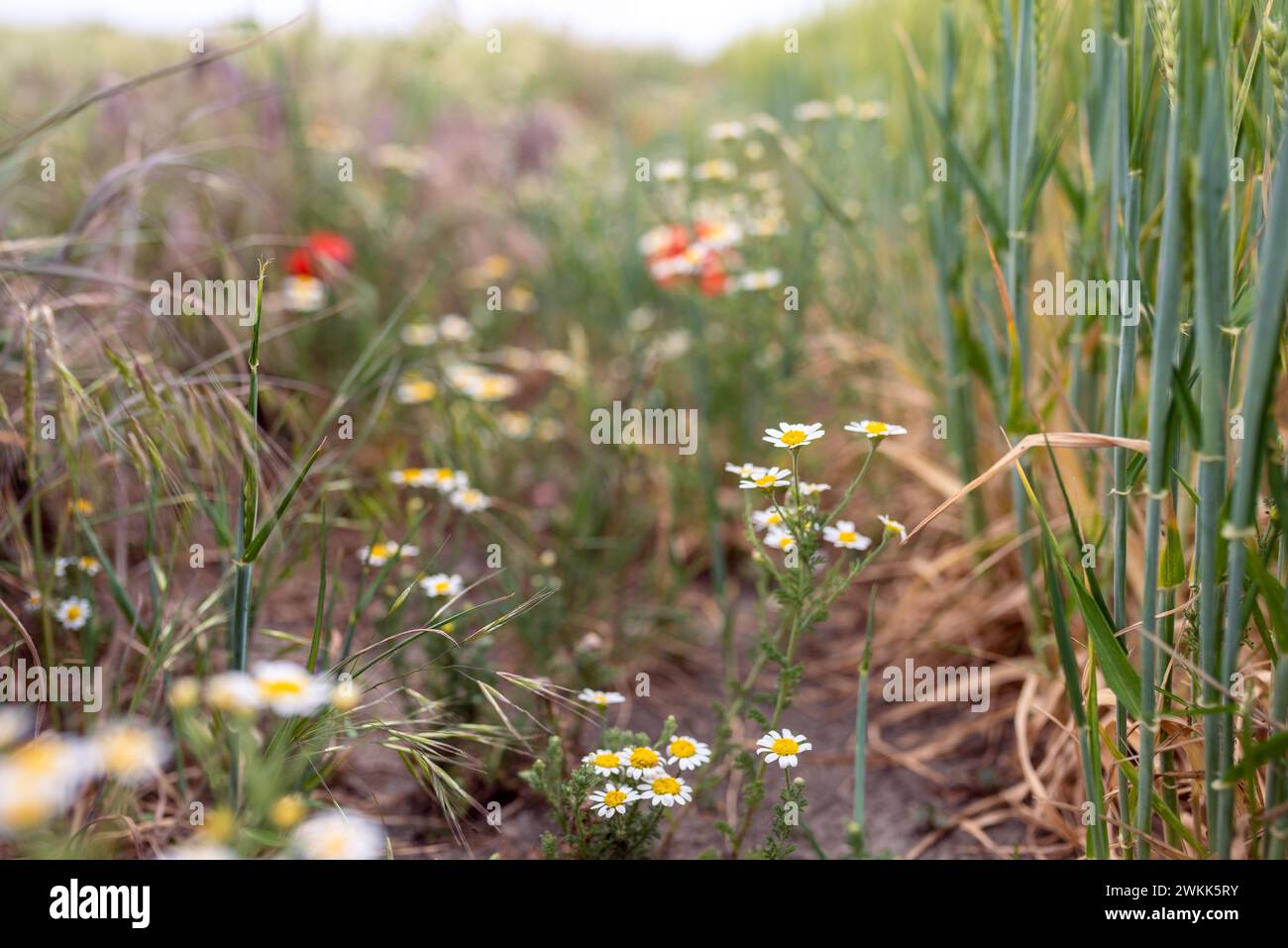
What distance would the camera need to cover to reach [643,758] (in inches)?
43.2

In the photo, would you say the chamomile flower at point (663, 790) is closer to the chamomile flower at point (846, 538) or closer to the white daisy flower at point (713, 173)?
the chamomile flower at point (846, 538)

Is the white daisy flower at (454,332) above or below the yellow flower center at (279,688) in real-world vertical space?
above

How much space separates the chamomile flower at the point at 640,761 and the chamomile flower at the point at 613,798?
21 millimetres

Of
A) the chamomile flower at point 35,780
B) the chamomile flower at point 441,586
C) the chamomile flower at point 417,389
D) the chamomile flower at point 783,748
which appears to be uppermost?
the chamomile flower at point 417,389

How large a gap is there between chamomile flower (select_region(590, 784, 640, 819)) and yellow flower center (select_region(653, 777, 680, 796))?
0.07 ft

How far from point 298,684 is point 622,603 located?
125cm

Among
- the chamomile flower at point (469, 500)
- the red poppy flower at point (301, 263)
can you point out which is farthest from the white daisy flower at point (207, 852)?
the red poppy flower at point (301, 263)

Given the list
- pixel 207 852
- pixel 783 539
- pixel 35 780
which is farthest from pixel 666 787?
pixel 35 780

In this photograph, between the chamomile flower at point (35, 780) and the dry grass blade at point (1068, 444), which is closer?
the chamomile flower at point (35, 780)

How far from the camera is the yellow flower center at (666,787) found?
3.51ft

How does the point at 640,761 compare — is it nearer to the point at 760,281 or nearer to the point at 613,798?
the point at 613,798

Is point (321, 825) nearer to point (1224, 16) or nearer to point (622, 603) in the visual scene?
point (1224, 16)

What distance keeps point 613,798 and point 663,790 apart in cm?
6
